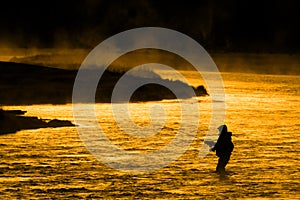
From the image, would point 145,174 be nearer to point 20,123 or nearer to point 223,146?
point 223,146

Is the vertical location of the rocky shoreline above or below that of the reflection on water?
above

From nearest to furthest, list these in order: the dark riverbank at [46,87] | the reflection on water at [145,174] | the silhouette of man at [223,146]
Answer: the reflection on water at [145,174] → the silhouette of man at [223,146] → the dark riverbank at [46,87]

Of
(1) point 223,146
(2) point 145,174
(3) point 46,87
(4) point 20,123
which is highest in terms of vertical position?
(3) point 46,87

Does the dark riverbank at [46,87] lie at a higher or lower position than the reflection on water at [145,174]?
higher

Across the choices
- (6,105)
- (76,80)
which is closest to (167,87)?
(76,80)

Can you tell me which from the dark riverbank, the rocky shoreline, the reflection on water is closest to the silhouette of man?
the reflection on water

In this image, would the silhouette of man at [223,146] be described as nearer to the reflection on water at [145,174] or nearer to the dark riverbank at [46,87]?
the reflection on water at [145,174]

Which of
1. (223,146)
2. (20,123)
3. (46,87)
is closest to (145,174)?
(223,146)

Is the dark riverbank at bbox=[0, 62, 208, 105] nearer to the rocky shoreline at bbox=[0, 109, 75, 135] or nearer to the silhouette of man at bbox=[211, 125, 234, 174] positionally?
the rocky shoreline at bbox=[0, 109, 75, 135]

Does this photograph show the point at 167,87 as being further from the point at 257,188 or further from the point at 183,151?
the point at 257,188

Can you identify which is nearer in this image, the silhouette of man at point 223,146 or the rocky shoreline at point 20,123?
the silhouette of man at point 223,146

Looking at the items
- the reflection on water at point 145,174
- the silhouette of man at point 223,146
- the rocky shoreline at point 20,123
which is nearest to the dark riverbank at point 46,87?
the rocky shoreline at point 20,123

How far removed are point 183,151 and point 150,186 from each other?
35.2ft

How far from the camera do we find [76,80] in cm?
8938
